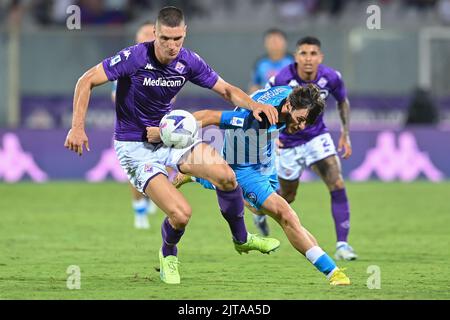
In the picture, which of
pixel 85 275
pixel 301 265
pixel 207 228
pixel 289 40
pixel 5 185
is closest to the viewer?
pixel 85 275

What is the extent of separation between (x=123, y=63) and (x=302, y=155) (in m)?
3.32

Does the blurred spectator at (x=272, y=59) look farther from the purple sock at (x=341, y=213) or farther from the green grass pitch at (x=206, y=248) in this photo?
the purple sock at (x=341, y=213)

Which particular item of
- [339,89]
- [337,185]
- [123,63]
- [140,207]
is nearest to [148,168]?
[123,63]

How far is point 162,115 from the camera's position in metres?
9.36

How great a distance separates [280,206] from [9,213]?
751 centimetres

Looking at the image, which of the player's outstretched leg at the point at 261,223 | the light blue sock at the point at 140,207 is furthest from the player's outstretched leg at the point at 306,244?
the light blue sock at the point at 140,207

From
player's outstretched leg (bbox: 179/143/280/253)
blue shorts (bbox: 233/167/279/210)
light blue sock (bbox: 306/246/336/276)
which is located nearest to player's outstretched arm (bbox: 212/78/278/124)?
player's outstretched leg (bbox: 179/143/280/253)

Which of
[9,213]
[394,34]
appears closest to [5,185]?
[9,213]

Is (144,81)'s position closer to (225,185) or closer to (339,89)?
(225,185)

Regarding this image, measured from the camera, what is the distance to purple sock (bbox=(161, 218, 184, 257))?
9.25 meters

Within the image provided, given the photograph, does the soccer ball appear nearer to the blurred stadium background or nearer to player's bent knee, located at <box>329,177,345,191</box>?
player's bent knee, located at <box>329,177,345,191</box>

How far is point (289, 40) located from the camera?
2081 centimetres

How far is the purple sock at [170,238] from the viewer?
9255 millimetres

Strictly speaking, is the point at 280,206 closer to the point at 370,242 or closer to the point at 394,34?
the point at 370,242
